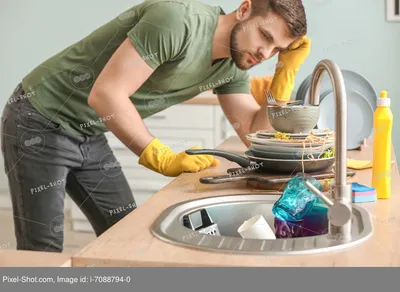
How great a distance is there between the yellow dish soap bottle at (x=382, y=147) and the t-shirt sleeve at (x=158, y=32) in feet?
1.69

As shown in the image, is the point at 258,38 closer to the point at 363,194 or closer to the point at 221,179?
the point at 221,179

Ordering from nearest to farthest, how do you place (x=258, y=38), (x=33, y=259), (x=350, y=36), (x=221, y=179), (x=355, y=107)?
(x=33, y=259)
(x=221, y=179)
(x=258, y=38)
(x=355, y=107)
(x=350, y=36)

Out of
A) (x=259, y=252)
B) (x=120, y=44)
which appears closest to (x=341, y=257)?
(x=259, y=252)

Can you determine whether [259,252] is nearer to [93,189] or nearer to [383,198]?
[383,198]

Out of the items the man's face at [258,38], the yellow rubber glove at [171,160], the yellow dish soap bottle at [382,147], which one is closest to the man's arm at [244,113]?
the man's face at [258,38]

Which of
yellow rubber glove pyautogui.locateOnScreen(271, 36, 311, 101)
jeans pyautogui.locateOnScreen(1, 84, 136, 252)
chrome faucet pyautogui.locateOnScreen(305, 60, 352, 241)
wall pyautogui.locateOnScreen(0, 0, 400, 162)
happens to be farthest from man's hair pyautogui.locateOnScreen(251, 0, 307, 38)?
wall pyautogui.locateOnScreen(0, 0, 400, 162)

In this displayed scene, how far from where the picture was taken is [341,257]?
0.78m

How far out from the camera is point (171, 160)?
1.44m

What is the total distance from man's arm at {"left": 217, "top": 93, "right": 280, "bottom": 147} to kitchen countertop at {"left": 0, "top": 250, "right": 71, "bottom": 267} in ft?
3.58

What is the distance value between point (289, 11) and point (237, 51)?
0.19 meters

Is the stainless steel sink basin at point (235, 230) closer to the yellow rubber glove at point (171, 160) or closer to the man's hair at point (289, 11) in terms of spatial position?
the yellow rubber glove at point (171, 160)

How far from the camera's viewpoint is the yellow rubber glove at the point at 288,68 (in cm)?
181

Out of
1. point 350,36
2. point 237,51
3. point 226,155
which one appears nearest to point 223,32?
point 237,51

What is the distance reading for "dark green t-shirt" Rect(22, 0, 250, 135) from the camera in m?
1.52
